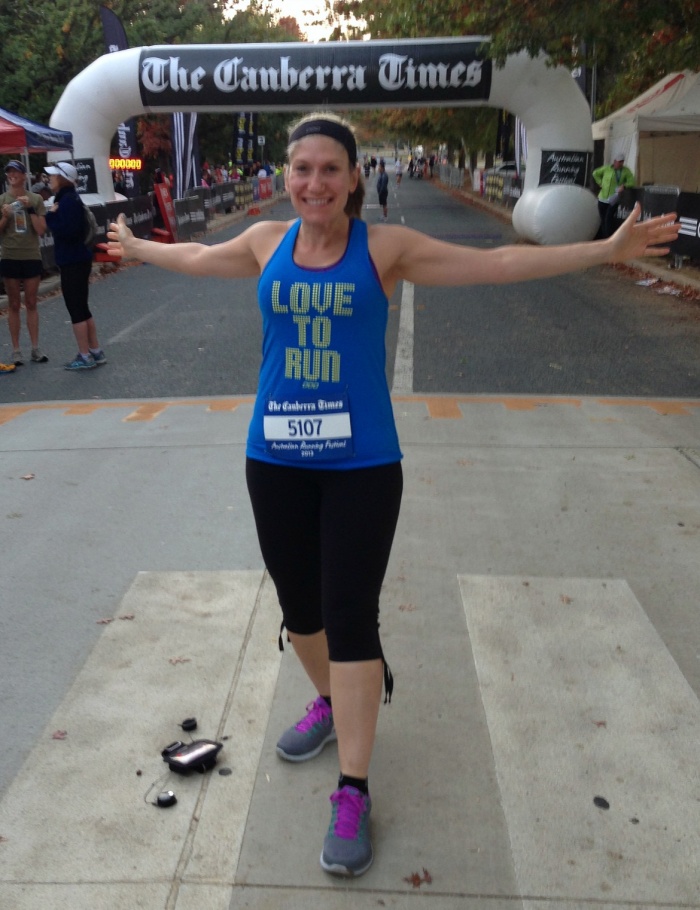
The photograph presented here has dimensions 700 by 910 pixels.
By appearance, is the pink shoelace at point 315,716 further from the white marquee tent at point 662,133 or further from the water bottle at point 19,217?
the white marquee tent at point 662,133

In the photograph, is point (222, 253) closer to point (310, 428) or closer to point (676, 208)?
point (310, 428)

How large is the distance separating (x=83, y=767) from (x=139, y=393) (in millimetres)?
5794

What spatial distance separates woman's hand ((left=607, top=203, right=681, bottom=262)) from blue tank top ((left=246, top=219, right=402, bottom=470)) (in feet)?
2.31

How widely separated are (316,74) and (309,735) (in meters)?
16.9

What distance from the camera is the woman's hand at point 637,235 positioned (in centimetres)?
264

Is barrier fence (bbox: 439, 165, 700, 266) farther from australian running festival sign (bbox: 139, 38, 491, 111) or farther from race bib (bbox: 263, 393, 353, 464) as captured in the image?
race bib (bbox: 263, 393, 353, 464)

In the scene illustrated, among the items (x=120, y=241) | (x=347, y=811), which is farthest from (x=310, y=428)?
(x=120, y=241)

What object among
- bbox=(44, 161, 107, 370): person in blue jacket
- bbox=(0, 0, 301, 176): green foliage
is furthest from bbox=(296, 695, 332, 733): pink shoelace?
bbox=(0, 0, 301, 176): green foliage

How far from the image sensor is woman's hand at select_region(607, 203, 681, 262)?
264cm

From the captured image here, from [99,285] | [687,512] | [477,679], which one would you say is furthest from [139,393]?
[99,285]

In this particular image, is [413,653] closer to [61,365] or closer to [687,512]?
[687,512]

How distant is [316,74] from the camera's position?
1781cm

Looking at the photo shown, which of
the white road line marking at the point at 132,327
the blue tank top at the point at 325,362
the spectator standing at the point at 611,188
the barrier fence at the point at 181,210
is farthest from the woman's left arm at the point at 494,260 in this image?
the spectator standing at the point at 611,188

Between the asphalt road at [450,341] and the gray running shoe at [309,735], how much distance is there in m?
5.25
